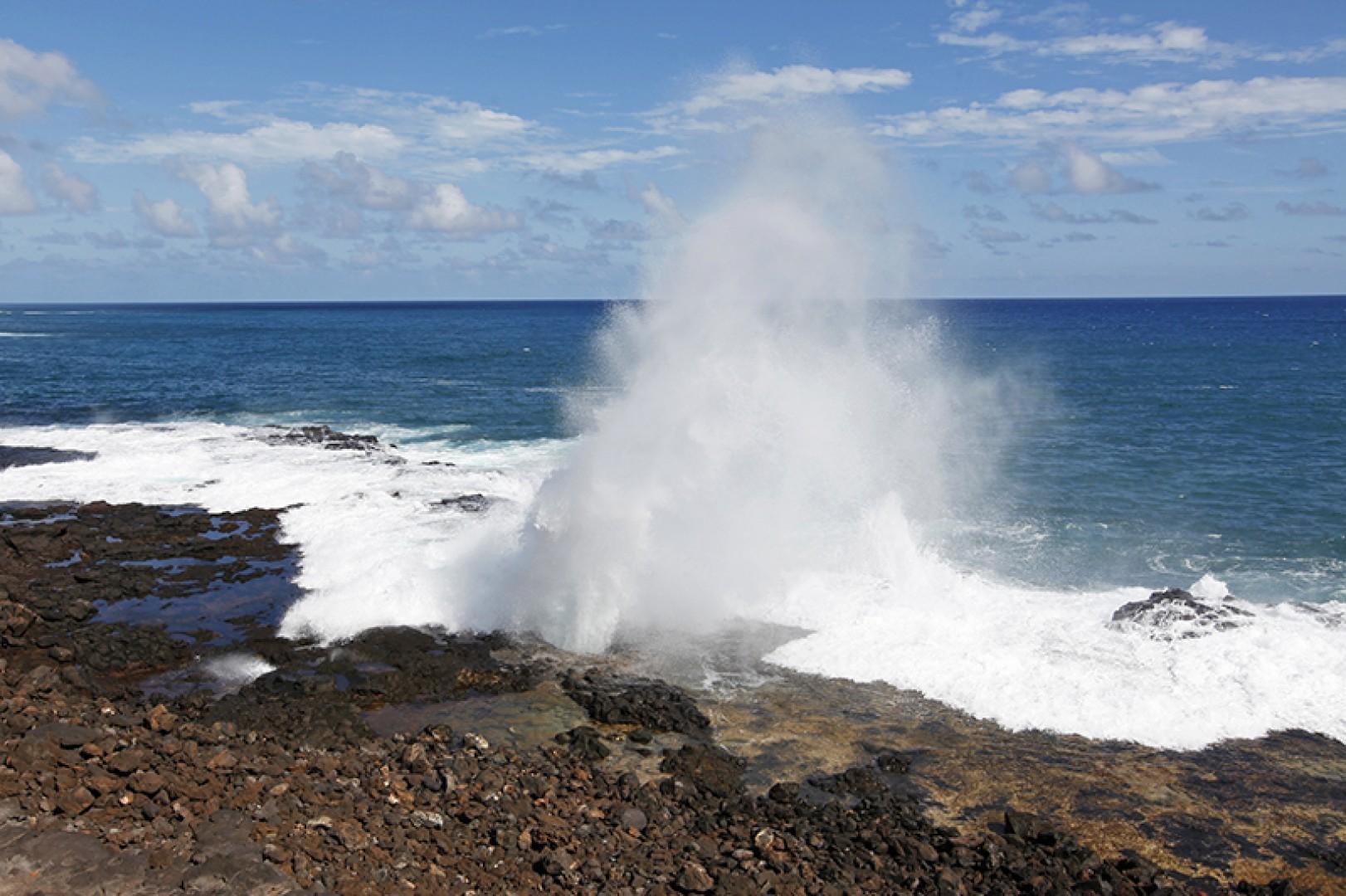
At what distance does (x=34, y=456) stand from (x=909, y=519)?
3103 cm

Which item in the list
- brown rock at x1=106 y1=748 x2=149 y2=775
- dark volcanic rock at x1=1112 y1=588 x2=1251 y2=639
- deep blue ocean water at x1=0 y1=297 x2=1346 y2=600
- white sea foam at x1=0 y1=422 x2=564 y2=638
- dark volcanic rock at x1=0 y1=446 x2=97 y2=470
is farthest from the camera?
dark volcanic rock at x1=0 y1=446 x2=97 y2=470

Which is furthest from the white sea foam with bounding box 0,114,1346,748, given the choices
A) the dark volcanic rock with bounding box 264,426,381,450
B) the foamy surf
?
the dark volcanic rock with bounding box 264,426,381,450

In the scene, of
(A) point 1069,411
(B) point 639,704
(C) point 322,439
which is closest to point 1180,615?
(B) point 639,704

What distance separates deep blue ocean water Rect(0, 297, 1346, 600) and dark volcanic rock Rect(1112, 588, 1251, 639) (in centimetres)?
319

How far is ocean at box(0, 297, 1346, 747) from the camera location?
673 inches

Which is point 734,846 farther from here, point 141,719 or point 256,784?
point 141,719

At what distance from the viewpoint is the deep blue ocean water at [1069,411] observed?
82.9ft

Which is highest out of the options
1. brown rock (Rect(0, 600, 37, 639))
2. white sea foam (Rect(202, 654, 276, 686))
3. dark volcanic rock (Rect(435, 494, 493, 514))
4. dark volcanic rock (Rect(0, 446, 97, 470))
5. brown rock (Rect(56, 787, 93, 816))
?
dark volcanic rock (Rect(435, 494, 493, 514))

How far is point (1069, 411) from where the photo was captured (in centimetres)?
4866

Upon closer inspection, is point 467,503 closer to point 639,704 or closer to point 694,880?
point 639,704

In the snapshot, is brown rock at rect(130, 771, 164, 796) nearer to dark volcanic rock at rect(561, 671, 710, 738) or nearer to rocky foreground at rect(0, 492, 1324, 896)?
rocky foreground at rect(0, 492, 1324, 896)

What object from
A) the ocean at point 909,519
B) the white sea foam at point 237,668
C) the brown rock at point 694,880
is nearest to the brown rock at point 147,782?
the white sea foam at point 237,668

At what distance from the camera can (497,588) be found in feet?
66.0

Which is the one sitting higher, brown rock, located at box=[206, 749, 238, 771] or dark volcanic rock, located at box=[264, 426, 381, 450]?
dark volcanic rock, located at box=[264, 426, 381, 450]
